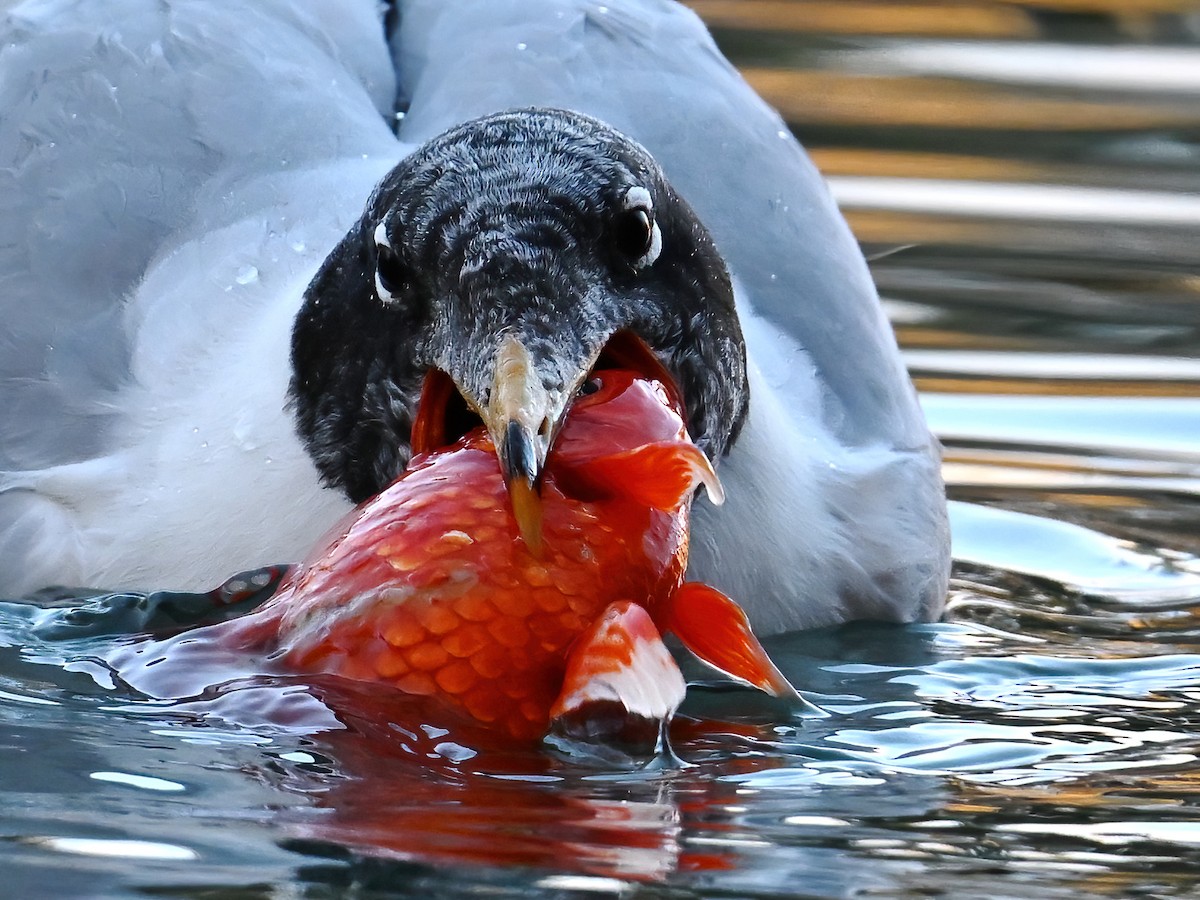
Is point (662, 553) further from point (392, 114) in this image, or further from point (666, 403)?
point (392, 114)

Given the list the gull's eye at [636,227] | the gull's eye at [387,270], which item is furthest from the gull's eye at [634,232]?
the gull's eye at [387,270]

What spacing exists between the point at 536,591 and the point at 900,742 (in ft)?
2.40

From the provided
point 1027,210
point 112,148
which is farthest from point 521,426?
point 1027,210

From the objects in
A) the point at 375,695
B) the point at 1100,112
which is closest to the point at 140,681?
the point at 375,695

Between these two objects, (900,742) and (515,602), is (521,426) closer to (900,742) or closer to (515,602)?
(515,602)

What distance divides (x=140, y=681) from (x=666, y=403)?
0.93 metres

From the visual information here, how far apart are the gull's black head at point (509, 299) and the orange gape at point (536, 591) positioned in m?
0.12

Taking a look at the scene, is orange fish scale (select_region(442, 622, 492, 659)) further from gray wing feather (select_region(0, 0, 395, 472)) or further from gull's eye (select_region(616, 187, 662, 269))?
gray wing feather (select_region(0, 0, 395, 472))

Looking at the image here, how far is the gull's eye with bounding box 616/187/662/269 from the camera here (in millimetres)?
4105

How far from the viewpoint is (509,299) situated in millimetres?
3900

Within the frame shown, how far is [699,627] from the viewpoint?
3.92 metres

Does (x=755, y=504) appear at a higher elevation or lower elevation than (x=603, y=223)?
lower

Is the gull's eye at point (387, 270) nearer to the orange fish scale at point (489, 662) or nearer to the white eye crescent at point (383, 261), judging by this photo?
the white eye crescent at point (383, 261)

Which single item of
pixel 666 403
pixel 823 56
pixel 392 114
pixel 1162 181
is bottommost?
pixel 666 403
